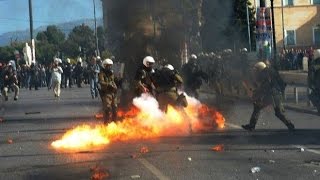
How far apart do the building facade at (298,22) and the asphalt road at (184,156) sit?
167 feet

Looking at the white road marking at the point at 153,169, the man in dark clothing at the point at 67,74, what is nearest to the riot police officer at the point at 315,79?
the white road marking at the point at 153,169

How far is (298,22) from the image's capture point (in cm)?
6550

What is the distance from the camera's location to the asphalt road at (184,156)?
8555mm

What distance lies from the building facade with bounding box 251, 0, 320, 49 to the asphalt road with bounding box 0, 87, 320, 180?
50.8 meters

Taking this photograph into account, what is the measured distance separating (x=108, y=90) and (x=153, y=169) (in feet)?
17.0

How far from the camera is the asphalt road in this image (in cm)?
855

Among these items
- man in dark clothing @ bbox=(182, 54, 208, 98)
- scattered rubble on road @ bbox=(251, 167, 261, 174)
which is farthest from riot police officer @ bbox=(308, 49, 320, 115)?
scattered rubble on road @ bbox=(251, 167, 261, 174)

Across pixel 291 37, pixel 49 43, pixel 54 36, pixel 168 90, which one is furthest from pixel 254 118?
pixel 49 43

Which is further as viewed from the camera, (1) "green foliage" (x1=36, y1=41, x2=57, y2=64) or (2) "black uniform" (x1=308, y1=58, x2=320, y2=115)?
(1) "green foliage" (x1=36, y1=41, x2=57, y2=64)

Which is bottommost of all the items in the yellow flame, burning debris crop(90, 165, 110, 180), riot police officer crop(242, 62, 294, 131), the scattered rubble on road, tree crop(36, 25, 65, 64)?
the scattered rubble on road

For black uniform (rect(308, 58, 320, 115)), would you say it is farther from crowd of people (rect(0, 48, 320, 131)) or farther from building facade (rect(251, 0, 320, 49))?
building facade (rect(251, 0, 320, 49))

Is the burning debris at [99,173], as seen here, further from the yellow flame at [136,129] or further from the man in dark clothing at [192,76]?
the man in dark clothing at [192,76]

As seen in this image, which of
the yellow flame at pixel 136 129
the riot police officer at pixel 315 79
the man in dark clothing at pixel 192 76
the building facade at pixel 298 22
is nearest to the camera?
the yellow flame at pixel 136 129

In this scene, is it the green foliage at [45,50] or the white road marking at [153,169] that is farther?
the green foliage at [45,50]
